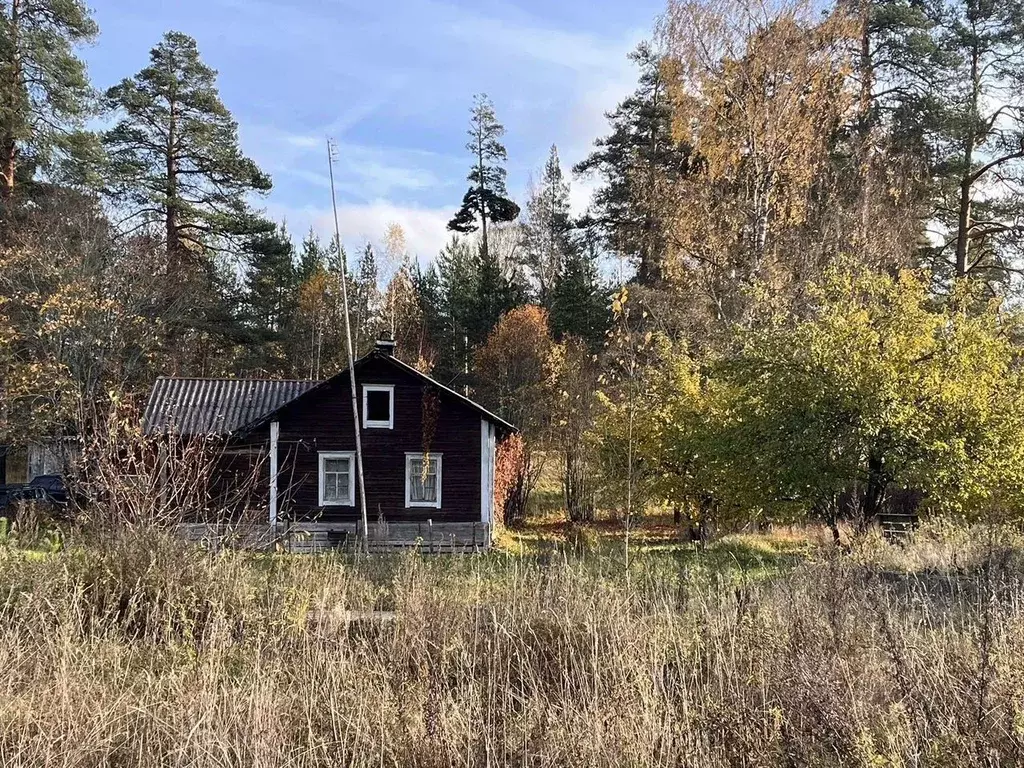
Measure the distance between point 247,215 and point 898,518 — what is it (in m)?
23.6

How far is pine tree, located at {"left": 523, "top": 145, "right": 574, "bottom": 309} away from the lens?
35500mm

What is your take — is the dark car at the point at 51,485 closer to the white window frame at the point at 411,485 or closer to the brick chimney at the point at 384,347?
the white window frame at the point at 411,485

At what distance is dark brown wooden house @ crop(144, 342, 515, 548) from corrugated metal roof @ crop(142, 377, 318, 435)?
4 cm

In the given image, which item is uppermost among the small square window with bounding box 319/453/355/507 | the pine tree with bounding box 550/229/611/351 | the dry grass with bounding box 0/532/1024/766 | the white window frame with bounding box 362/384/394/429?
the pine tree with bounding box 550/229/611/351

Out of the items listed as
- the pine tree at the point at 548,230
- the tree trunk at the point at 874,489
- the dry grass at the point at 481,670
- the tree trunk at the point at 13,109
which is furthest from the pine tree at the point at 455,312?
the dry grass at the point at 481,670

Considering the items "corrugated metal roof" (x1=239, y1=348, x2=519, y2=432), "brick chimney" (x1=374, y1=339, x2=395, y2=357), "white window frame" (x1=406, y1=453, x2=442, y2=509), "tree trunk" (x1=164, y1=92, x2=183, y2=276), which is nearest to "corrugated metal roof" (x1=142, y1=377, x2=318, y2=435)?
"corrugated metal roof" (x1=239, y1=348, x2=519, y2=432)

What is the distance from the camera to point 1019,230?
69.0 ft

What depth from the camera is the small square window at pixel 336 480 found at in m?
19.0

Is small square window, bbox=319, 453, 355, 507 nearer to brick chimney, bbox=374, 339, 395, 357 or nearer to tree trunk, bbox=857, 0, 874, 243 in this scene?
brick chimney, bbox=374, 339, 395, 357

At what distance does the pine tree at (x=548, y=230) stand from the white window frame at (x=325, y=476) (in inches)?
704

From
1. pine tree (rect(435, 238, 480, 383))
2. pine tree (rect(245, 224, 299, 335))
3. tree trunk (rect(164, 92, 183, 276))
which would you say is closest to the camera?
tree trunk (rect(164, 92, 183, 276))

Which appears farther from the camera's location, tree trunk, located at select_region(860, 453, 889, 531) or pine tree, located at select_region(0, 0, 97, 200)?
pine tree, located at select_region(0, 0, 97, 200)

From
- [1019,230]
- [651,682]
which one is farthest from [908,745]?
[1019,230]

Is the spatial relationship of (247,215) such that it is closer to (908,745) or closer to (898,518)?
(898,518)
